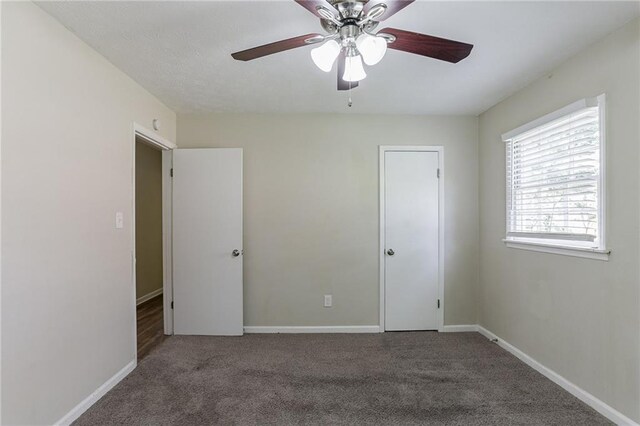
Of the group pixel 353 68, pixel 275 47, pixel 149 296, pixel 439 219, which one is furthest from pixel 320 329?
pixel 149 296

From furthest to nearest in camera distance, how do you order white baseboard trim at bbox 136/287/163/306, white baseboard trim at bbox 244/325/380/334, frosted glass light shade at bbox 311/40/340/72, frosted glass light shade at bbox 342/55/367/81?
white baseboard trim at bbox 136/287/163/306
white baseboard trim at bbox 244/325/380/334
frosted glass light shade at bbox 342/55/367/81
frosted glass light shade at bbox 311/40/340/72

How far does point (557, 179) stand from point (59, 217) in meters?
3.43

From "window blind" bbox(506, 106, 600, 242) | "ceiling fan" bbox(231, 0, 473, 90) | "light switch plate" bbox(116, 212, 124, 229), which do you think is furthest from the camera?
"light switch plate" bbox(116, 212, 124, 229)

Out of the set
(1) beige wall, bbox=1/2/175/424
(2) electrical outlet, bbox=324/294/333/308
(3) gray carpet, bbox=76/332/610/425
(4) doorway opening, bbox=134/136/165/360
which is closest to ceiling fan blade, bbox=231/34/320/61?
(1) beige wall, bbox=1/2/175/424

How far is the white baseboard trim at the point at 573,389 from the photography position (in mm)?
1825

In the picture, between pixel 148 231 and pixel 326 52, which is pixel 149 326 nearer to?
pixel 148 231

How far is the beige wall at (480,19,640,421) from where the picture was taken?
176 cm

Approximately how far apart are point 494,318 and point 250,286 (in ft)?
8.51

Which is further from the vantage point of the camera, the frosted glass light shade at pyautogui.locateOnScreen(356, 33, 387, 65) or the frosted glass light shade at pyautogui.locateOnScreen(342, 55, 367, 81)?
the frosted glass light shade at pyautogui.locateOnScreen(342, 55, 367, 81)

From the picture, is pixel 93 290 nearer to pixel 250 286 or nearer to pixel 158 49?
pixel 250 286

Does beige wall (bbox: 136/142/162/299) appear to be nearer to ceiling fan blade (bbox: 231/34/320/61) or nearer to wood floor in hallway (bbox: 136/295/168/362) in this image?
wood floor in hallway (bbox: 136/295/168/362)

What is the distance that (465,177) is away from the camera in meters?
3.36

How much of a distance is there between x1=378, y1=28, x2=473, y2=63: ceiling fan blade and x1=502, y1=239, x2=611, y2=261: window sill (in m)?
1.58

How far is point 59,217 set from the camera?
1761 mm
